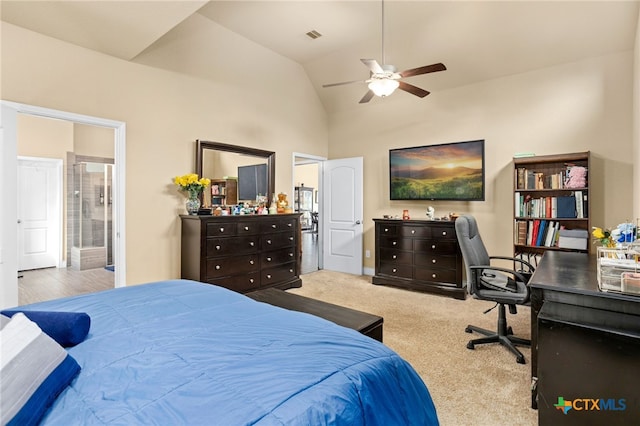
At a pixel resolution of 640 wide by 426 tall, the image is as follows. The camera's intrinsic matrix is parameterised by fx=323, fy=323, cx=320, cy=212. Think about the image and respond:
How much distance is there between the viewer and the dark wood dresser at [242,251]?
385cm

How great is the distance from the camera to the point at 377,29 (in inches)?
171

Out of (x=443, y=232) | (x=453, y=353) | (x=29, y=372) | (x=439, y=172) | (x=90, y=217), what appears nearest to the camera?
(x=29, y=372)

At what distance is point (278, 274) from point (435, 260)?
226 centimetres

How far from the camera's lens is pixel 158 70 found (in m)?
3.84

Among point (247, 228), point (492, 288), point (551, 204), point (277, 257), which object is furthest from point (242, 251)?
point (551, 204)

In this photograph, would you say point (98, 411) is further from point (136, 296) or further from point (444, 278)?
point (444, 278)

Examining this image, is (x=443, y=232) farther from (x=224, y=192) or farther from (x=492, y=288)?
(x=224, y=192)

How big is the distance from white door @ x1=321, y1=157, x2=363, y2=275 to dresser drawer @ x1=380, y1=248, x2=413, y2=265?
778 millimetres

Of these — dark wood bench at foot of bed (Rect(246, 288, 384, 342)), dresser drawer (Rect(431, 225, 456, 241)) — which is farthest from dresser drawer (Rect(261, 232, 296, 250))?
dresser drawer (Rect(431, 225, 456, 241))

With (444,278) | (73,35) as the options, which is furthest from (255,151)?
(444,278)

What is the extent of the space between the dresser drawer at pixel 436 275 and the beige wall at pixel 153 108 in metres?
2.58

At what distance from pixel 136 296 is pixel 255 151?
338 cm

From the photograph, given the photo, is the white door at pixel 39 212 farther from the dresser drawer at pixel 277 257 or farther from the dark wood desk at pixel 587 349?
the dark wood desk at pixel 587 349

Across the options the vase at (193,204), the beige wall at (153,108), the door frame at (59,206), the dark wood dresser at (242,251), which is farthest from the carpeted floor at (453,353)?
the door frame at (59,206)
